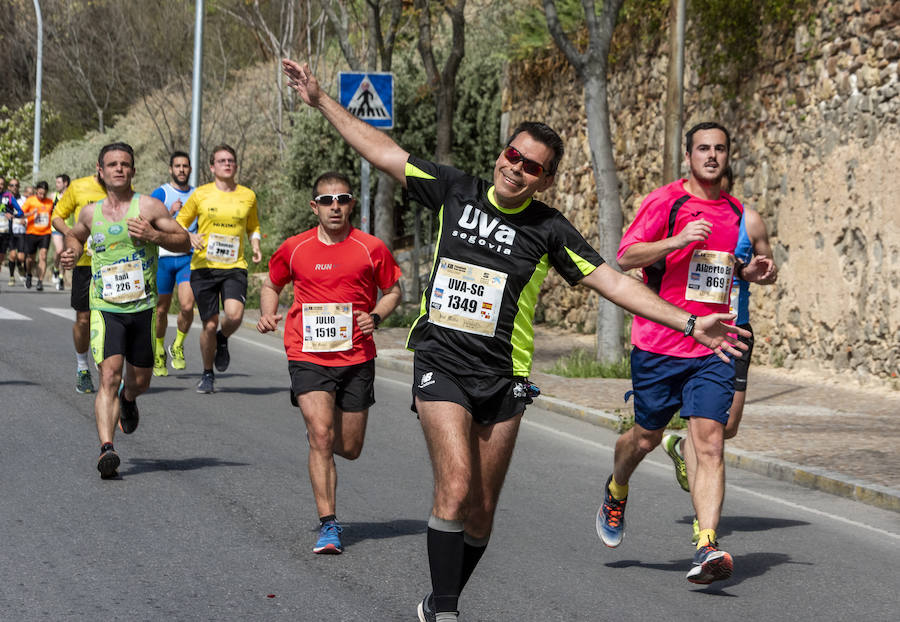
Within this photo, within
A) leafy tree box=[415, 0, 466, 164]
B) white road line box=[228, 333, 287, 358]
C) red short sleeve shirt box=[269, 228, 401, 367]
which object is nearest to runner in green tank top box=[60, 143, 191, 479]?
red short sleeve shirt box=[269, 228, 401, 367]

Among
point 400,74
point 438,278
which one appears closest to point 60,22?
point 400,74

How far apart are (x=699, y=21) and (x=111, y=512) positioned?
513 inches

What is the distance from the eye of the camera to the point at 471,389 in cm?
511

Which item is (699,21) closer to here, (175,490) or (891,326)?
(891,326)

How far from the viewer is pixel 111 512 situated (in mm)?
7242

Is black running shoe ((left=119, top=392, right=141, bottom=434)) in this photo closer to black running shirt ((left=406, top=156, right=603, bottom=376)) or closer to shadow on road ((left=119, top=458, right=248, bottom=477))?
shadow on road ((left=119, top=458, right=248, bottom=477))

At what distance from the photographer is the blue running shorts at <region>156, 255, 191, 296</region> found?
13438 millimetres

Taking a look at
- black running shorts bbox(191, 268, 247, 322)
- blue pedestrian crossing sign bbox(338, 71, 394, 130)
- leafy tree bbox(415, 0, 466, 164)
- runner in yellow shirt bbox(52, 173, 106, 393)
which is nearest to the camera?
runner in yellow shirt bbox(52, 173, 106, 393)

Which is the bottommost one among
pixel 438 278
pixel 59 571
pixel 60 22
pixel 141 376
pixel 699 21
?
pixel 59 571

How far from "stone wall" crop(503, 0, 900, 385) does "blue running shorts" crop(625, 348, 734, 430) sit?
27.0 ft

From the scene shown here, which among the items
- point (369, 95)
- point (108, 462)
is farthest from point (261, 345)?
point (108, 462)

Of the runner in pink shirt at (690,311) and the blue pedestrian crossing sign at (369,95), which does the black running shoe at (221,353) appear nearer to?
the blue pedestrian crossing sign at (369,95)

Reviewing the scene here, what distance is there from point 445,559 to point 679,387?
2.20 metres

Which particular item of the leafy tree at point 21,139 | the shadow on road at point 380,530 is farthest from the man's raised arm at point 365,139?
the leafy tree at point 21,139
